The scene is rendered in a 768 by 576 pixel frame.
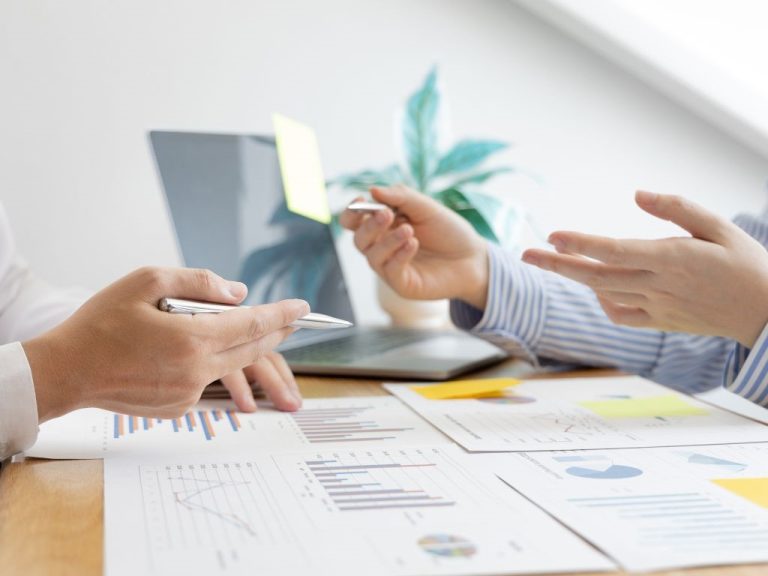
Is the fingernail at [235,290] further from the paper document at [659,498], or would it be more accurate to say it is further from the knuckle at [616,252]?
the knuckle at [616,252]

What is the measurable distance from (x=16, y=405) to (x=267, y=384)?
0.78ft

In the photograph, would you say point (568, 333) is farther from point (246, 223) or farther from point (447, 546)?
point (447, 546)

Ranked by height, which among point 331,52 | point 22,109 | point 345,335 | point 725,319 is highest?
point 331,52

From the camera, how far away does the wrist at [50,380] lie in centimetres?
58

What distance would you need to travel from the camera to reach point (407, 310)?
53.2 inches

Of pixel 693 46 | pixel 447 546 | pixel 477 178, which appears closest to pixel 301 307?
pixel 447 546

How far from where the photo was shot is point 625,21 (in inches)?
60.2

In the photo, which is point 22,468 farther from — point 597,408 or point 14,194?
point 14,194

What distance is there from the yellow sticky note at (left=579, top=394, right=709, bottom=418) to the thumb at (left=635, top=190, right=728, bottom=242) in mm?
146

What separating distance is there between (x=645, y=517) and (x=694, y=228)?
0.36 m

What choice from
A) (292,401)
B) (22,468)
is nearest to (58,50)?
(292,401)

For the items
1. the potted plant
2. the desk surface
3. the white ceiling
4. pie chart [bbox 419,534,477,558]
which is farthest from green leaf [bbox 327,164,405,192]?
pie chart [bbox 419,534,477,558]

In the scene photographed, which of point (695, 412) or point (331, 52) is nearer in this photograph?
point (695, 412)

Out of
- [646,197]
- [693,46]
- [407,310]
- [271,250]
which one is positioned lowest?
[407,310]
